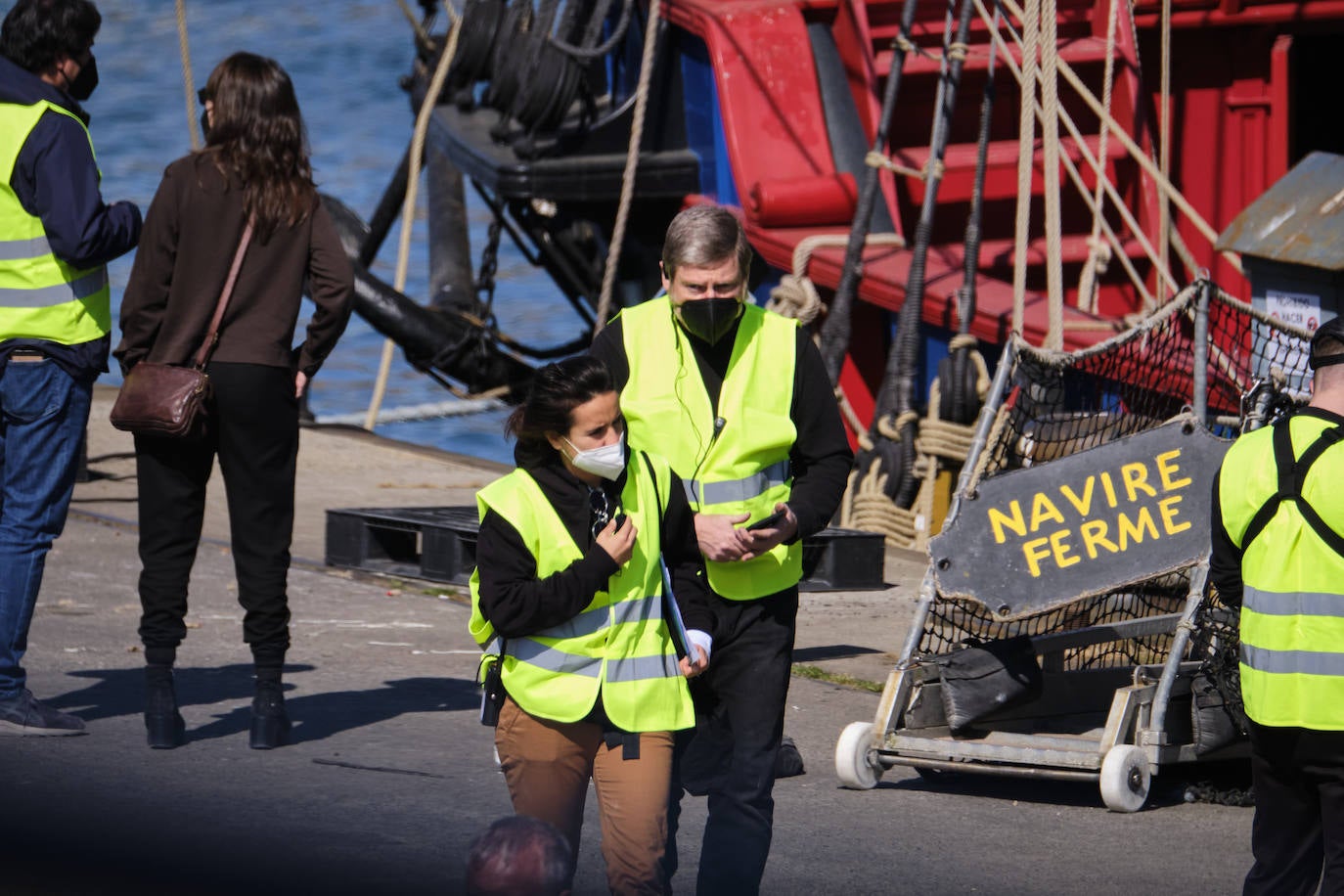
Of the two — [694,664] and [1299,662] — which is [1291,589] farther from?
[694,664]

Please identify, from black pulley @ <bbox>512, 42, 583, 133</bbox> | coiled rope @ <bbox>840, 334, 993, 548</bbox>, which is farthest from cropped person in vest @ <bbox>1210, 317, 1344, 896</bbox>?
black pulley @ <bbox>512, 42, 583, 133</bbox>

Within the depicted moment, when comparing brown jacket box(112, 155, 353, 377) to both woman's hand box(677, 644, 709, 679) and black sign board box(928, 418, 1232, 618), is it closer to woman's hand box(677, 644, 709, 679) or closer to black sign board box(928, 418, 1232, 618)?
black sign board box(928, 418, 1232, 618)

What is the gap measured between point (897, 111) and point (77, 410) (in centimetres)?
548

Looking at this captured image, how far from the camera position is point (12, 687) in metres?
5.15

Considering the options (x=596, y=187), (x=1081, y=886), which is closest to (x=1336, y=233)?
(x=1081, y=886)

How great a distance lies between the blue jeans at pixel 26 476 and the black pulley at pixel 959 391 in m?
4.34

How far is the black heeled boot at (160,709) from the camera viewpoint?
16.7 ft

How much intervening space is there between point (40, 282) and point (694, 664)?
2440mm

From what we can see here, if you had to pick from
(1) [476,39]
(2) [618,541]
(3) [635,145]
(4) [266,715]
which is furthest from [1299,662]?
(1) [476,39]

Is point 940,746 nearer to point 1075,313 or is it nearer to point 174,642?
point 174,642

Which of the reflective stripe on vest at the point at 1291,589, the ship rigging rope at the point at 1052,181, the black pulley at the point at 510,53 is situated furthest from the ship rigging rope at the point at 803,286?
the reflective stripe on vest at the point at 1291,589

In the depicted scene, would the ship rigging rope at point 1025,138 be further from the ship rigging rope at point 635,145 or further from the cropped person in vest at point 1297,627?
the cropped person in vest at point 1297,627

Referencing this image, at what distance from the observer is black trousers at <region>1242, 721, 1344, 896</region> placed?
353cm

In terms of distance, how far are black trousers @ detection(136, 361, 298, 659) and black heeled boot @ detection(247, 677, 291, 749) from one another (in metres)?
0.08
